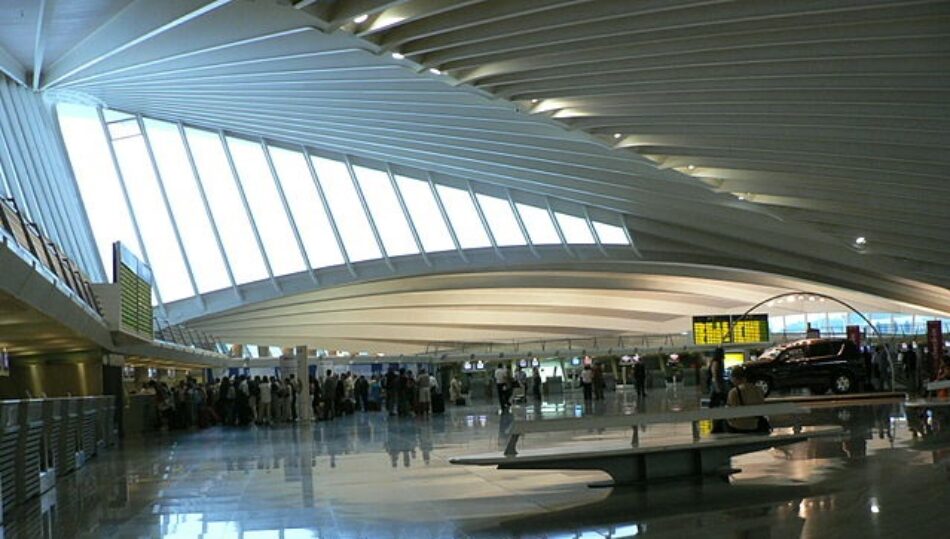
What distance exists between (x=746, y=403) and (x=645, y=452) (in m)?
2.33

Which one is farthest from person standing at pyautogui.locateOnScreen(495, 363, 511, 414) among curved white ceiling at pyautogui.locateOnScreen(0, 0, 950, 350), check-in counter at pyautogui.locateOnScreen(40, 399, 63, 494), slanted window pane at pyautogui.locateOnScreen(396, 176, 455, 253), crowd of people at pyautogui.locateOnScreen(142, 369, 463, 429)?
check-in counter at pyautogui.locateOnScreen(40, 399, 63, 494)

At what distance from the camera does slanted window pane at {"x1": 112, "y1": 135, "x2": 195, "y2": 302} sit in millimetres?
36906

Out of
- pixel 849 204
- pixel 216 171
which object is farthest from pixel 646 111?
pixel 216 171

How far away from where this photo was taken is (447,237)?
40.6 meters

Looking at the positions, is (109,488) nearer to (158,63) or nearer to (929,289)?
(158,63)

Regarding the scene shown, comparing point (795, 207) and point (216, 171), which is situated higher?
point (216, 171)

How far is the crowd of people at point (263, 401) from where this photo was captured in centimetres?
3197

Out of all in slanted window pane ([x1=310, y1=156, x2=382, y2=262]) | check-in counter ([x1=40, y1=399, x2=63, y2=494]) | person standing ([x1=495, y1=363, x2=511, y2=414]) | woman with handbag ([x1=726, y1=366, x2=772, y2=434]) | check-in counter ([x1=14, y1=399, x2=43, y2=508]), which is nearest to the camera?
check-in counter ([x1=14, y1=399, x2=43, y2=508])

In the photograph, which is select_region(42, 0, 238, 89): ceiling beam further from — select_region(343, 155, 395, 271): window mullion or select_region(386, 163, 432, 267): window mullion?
select_region(386, 163, 432, 267): window mullion

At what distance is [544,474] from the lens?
40.0 ft

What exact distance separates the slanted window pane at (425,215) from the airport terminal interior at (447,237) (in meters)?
0.11

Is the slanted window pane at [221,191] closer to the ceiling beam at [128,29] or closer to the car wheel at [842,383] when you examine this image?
the ceiling beam at [128,29]

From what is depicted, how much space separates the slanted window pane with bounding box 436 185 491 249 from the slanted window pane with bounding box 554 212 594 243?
274 centimetres

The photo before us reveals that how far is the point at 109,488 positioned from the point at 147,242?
85.0 feet
